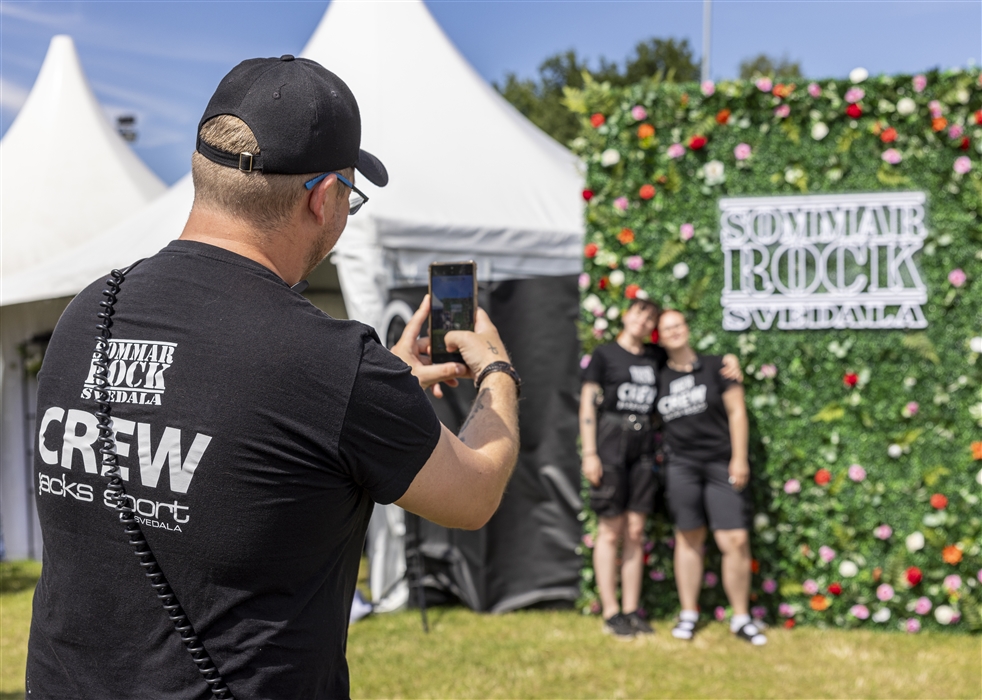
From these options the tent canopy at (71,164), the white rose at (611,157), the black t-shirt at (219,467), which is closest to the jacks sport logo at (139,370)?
the black t-shirt at (219,467)

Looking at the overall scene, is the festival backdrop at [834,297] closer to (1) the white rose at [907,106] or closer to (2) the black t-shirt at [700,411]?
(1) the white rose at [907,106]

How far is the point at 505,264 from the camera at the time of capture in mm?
6480

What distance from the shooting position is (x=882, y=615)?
5.18m

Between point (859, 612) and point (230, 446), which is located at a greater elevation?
point (230, 446)

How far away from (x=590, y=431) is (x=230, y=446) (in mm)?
4164

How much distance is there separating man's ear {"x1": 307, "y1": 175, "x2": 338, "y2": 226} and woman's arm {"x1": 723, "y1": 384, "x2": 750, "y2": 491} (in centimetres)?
407

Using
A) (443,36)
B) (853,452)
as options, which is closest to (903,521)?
(853,452)

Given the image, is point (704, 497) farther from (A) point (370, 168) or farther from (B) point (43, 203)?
(B) point (43, 203)

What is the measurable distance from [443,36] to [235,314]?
22.9 ft

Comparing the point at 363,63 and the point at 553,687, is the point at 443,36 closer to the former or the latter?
the point at 363,63

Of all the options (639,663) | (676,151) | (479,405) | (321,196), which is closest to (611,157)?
(676,151)

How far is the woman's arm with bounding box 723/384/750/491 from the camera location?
504cm

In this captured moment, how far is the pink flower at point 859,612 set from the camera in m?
5.18

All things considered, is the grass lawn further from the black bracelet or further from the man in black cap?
the man in black cap
